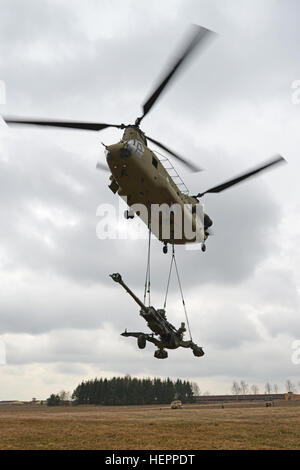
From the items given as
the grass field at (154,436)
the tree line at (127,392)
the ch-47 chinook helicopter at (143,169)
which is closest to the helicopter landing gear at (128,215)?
the ch-47 chinook helicopter at (143,169)

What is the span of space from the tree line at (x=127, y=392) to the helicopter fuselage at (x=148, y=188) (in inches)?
3657

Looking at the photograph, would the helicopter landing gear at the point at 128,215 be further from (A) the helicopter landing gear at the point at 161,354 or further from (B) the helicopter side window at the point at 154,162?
(A) the helicopter landing gear at the point at 161,354

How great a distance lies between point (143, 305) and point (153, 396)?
96.2m

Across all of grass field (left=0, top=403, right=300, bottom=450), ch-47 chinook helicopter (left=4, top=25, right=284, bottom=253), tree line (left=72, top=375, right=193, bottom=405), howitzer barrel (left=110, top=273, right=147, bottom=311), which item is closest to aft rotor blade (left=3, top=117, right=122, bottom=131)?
ch-47 chinook helicopter (left=4, top=25, right=284, bottom=253)

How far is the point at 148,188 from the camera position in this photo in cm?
2022

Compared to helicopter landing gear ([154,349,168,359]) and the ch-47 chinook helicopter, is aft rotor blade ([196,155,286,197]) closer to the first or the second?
the ch-47 chinook helicopter

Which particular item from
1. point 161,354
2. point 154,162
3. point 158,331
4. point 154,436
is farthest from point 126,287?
point 154,436

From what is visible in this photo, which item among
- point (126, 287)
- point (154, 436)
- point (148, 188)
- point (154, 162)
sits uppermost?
point (154, 162)

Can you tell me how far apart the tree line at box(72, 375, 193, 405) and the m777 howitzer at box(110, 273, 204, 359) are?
91686 millimetres

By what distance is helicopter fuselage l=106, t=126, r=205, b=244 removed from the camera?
62.6 feet

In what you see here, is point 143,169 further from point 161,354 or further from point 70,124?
point 161,354

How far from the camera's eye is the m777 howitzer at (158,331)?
69.5 feet

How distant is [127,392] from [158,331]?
310 ft
